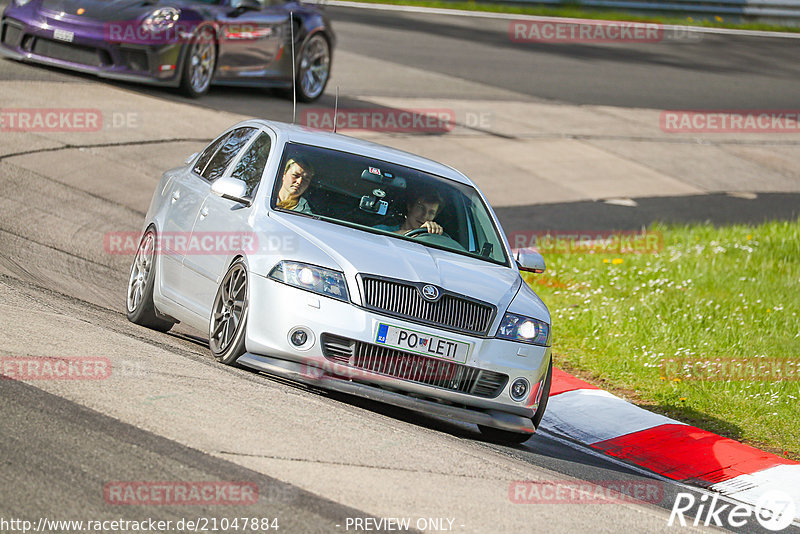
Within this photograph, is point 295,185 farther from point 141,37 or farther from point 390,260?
point 141,37

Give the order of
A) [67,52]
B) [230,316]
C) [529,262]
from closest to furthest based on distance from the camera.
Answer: [230,316] < [529,262] < [67,52]

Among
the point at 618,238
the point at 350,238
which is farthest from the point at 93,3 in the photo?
the point at 350,238

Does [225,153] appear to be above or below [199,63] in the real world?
below

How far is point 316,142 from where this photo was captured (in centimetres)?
826

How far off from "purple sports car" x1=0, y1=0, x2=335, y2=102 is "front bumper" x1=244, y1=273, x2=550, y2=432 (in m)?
9.30

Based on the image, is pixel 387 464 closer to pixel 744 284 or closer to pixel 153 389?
pixel 153 389

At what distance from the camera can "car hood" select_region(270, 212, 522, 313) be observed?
7.00 meters

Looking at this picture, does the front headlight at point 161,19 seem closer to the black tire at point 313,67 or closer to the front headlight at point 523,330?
the black tire at point 313,67

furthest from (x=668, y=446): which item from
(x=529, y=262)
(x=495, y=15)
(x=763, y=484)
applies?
(x=495, y=15)

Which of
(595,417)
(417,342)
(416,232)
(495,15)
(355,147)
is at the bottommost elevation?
(595,417)

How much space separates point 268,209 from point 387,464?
2.41 m

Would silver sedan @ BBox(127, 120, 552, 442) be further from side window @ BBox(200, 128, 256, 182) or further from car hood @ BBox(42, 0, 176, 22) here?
car hood @ BBox(42, 0, 176, 22)

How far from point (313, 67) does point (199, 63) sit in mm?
2780

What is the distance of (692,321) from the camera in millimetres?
11180
